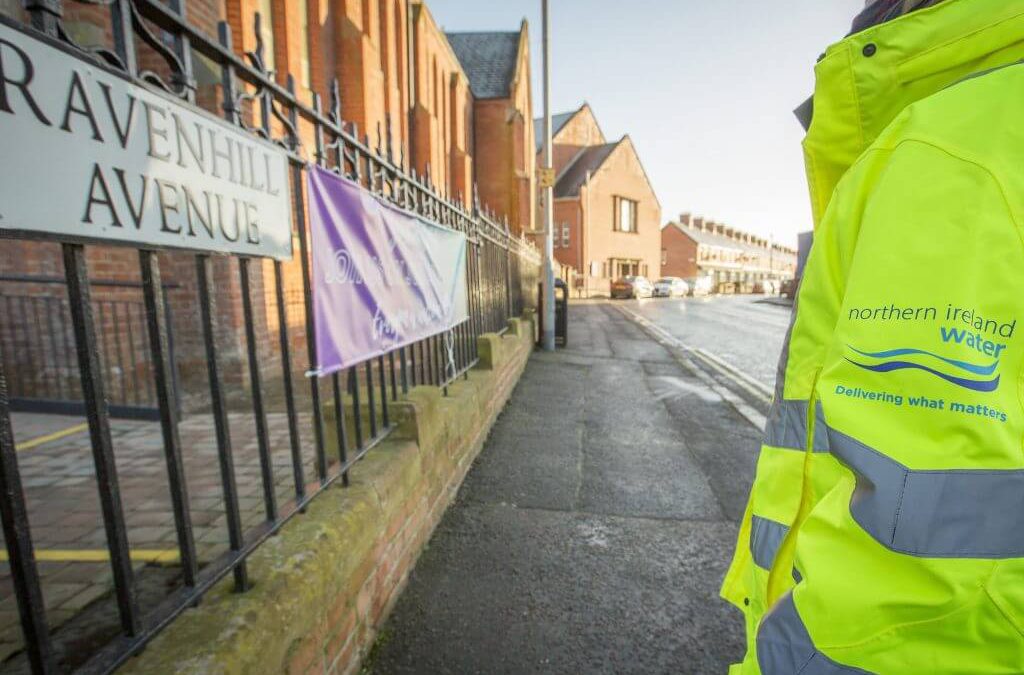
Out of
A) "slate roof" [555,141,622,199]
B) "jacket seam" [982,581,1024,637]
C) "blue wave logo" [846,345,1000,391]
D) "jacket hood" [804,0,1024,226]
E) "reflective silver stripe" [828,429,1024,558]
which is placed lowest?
"jacket seam" [982,581,1024,637]

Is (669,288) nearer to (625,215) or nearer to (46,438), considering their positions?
(625,215)

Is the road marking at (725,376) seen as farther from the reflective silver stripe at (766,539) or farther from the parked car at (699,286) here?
the parked car at (699,286)

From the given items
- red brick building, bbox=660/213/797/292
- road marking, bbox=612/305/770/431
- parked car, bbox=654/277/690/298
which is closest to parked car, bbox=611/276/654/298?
parked car, bbox=654/277/690/298

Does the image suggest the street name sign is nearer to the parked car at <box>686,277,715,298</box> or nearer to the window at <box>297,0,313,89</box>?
the window at <box>297,0,313,89</box>

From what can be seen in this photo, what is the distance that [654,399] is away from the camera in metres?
6.77

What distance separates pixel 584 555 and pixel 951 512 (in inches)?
92.8

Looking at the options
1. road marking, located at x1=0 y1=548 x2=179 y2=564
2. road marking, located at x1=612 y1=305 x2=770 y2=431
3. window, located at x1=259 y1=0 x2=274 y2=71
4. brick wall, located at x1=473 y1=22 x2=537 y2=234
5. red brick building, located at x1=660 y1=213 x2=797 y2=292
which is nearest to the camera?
road marking, located at x1=0 y1=548 x2=179 y2=564

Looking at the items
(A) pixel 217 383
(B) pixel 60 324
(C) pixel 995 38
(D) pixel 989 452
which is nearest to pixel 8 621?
(A) pixel 217 383

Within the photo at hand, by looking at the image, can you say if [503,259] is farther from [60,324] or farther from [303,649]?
[303,649]

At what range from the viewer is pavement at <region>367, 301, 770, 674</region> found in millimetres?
2170

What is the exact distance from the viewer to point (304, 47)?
30.9ft

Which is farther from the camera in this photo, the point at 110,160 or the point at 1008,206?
the point at 110,160

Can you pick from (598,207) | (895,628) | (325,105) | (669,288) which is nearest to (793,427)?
(895,628)

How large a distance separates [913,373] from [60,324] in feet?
23.3
